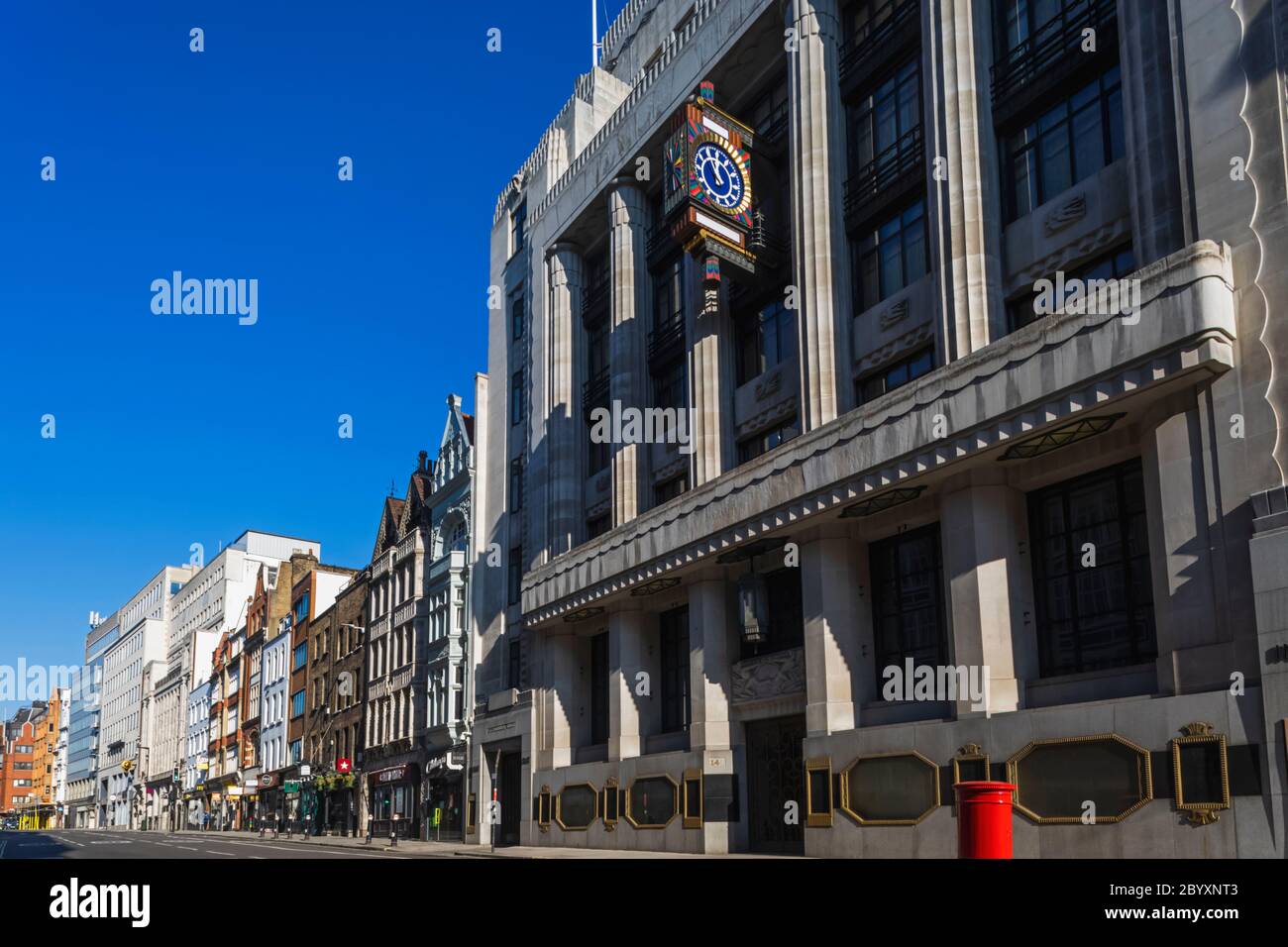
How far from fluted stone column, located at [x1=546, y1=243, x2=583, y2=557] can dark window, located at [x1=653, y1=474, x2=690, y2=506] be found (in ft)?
16.3

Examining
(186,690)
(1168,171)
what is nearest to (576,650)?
(1168,171)

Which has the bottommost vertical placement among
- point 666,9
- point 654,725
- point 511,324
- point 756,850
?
point 756,850

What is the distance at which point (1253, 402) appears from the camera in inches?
692

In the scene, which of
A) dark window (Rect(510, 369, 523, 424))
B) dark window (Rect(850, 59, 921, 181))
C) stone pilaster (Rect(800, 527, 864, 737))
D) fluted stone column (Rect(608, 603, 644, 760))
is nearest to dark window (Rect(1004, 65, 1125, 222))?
dark window (Rect(850, 59, 921, 181))

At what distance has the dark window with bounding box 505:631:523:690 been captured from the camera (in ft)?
145

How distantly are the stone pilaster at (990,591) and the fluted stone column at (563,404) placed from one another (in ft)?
Answer: 64.8

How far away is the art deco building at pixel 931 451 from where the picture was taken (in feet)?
58.7

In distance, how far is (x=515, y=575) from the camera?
46625 millimetres

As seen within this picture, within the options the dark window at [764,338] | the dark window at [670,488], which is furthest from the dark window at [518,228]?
the dark window at [764,338]

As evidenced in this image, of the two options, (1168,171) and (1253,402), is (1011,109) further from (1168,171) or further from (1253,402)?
(1253,402)

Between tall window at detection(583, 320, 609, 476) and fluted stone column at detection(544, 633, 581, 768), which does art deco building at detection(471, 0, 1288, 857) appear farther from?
tall window at detection(583, 320, 609, 476)

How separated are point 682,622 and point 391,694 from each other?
105 ft

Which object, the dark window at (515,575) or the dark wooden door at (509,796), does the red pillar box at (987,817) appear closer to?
the dark wooden door at (509,796)

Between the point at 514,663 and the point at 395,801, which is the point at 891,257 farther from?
the point at 395,801
